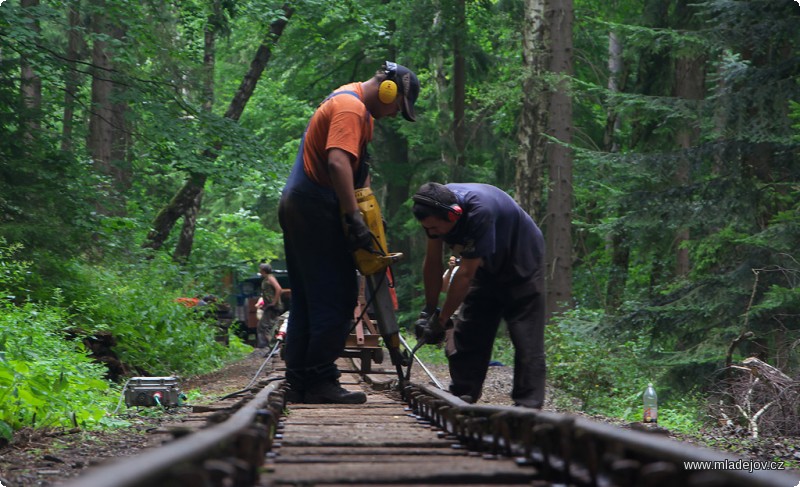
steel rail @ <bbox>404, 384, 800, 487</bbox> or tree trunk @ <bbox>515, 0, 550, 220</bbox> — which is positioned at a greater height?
tree trunk @ <bbox>515, 0, 550, 220</bbox>

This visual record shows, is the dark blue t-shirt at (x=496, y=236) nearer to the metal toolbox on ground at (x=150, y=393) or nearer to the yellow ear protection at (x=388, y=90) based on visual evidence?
the yellow ear protection at (x=388, y=90)

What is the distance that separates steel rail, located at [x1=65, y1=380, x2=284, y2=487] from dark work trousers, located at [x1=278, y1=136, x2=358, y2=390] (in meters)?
2.74

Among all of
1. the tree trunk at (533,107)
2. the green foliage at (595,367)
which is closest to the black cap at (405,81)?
the green foliage at (595,367)

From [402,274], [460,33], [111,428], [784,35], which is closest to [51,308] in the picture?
[111,428]

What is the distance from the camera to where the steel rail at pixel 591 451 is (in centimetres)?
237

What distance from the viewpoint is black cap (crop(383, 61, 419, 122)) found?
6.50 m

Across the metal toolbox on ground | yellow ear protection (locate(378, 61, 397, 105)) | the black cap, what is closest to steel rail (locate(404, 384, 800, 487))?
yellow ear protection (locate(378, 61, 397, 105))

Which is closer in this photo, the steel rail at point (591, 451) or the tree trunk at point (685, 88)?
the steel rail at point (591, 451)

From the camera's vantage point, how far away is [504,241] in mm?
6324

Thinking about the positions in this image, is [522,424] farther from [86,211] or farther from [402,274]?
[402,274]

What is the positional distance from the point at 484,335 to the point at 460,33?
790 inches

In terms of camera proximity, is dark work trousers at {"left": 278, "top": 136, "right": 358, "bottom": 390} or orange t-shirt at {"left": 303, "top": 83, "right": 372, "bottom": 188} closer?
orange t-shirt at {"left": 303, "top": 83, "right": 372, "bottom": 188}

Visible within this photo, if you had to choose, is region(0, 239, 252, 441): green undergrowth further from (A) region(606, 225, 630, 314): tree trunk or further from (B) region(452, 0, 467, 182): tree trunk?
(B) region(452, 0, 467, 182): tree trunk

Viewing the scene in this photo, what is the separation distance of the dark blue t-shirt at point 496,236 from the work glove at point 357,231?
499 millimetres
